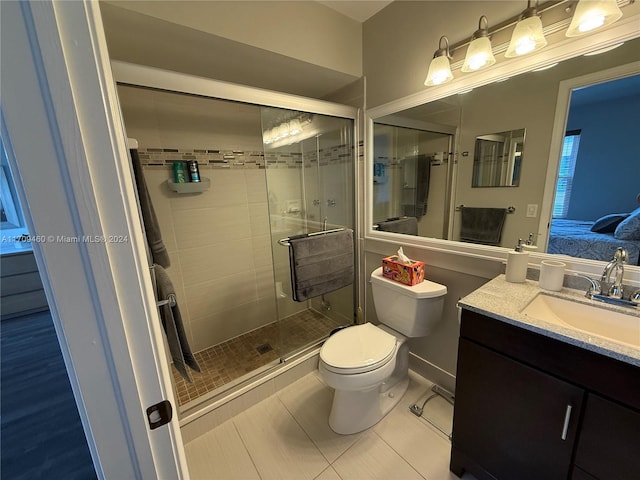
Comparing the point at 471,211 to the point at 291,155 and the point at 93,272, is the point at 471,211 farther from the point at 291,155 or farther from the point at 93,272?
the point at 93,272

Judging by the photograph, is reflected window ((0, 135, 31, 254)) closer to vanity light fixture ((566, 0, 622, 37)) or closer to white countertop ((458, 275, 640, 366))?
white countertop ((458, 275, 640, 366))

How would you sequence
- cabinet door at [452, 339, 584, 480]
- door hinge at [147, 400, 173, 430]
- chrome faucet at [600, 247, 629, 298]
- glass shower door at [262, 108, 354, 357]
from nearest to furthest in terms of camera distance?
door hinge at [147, 400, 173, 430] < cabinet door at [452, 339, 584, 480] < chrome faucet at [600, 247, 629, 298] < glass shower door at [262, 108, 354, 357]

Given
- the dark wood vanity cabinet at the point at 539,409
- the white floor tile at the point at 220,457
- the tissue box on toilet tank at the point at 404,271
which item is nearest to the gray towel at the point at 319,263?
the tissue box on toilet tank at the point at 404,271

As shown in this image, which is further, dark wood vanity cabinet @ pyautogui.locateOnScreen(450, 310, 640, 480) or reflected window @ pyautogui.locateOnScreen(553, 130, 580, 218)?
reflected window @ pyautogui.locateOnScreen(553, 130, 580, 218)

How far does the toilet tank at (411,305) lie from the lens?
1.56 metres

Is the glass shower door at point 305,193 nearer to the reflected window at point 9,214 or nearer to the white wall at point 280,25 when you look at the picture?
the white wall at point 280,25

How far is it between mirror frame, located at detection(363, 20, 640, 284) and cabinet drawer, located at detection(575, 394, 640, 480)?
55cm

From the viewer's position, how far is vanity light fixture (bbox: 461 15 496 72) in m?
1.19

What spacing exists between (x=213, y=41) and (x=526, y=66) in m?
1.51

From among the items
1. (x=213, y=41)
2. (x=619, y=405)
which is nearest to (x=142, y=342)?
(x=619, y=405)

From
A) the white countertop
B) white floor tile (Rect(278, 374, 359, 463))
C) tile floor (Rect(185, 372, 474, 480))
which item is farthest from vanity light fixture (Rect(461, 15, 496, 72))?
white floor tile (Rect(278, 374, 359, 463))

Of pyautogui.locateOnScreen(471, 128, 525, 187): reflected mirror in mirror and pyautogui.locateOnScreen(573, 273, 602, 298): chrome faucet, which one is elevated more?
pyautogui.locateOnScreen(471, 128, 525, 187): reflected mirror in mirror

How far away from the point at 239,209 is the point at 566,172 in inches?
82.9

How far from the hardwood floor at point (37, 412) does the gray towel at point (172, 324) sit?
0.41 meters
